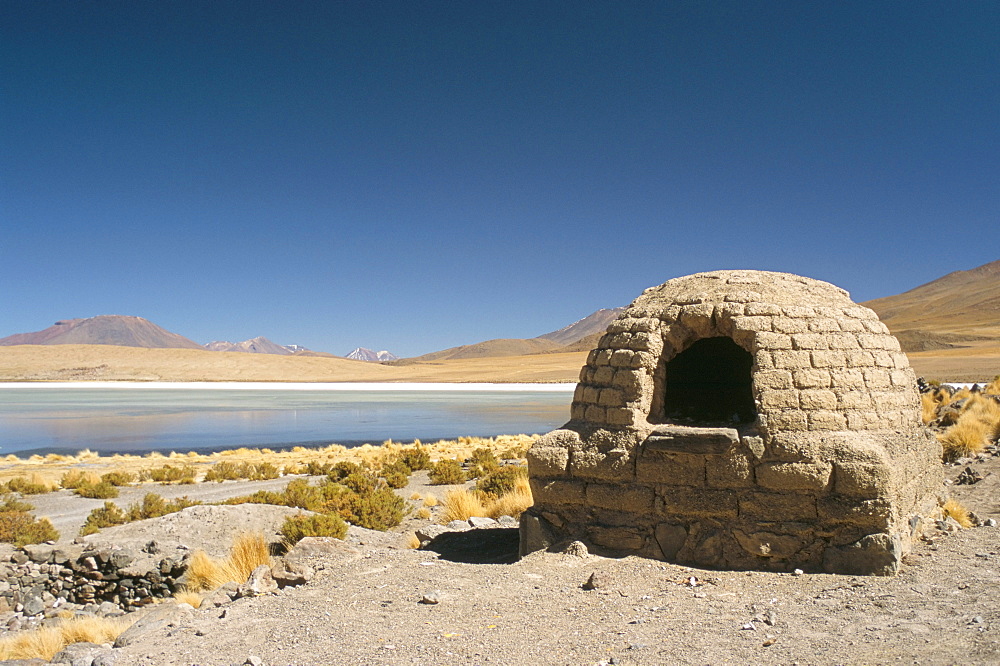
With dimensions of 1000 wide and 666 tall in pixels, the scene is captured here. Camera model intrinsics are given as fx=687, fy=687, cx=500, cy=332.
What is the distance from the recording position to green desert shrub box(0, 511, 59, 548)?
10042mm

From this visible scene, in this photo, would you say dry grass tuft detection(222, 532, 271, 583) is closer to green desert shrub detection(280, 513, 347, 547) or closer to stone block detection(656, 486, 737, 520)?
green desert shrub detection(280, 513, 347, 547)

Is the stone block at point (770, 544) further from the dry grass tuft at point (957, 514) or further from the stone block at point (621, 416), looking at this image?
the dry grass tuft at point (957, 514)

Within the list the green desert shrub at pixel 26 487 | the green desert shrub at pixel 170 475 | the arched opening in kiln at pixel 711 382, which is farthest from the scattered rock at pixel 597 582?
the green desert shrub at pixel 26 487

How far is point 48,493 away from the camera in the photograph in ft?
47.8

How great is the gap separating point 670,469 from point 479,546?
292 centimetres

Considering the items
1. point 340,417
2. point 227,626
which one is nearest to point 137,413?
point 340,417

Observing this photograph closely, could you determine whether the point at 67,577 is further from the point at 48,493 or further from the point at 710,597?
the point at 710,597

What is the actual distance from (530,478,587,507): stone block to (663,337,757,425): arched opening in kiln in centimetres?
286

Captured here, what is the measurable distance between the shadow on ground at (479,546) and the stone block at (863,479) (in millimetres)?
3327

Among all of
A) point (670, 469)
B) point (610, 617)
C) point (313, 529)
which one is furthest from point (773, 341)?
point (313, 529)

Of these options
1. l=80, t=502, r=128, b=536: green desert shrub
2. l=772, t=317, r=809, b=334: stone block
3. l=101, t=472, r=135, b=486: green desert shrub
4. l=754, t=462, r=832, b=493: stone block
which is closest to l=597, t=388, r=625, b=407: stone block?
l=754, t=462, r=832, b=493: stone block

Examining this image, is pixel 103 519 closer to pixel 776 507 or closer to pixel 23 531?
pixel 23 531

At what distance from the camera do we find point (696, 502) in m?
6.03

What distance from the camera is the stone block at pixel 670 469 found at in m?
6.04
